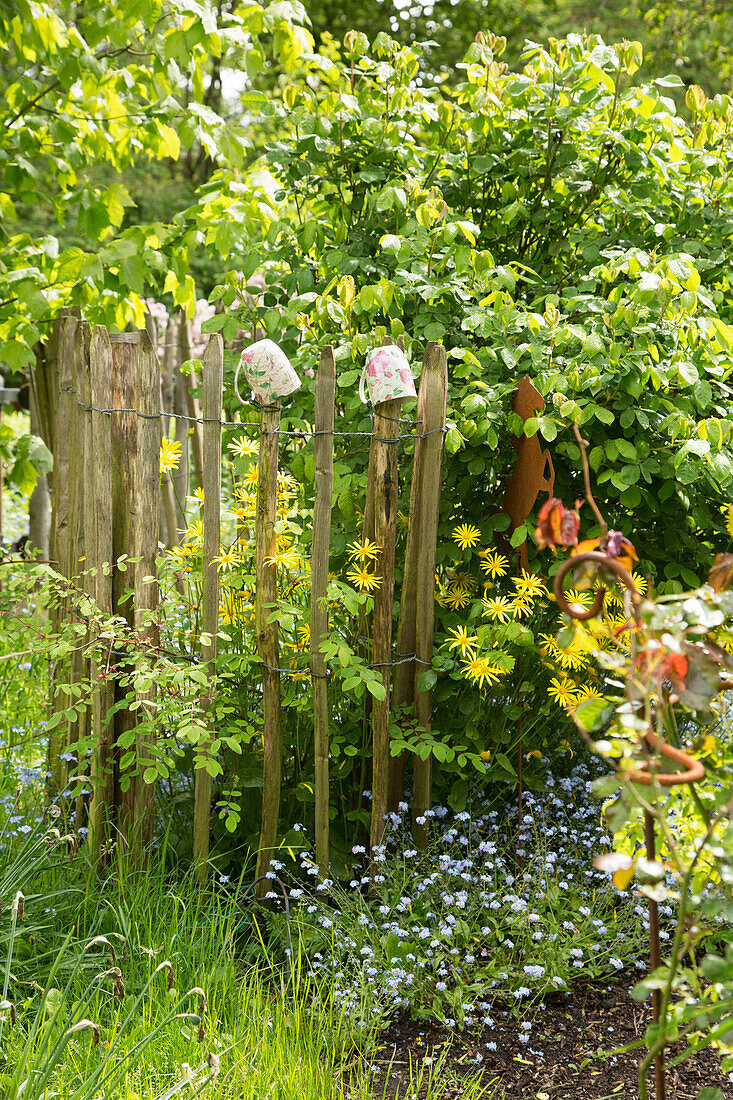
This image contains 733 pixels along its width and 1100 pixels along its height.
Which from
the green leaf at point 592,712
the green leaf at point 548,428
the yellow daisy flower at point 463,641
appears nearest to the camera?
the green leaf at point 592,712

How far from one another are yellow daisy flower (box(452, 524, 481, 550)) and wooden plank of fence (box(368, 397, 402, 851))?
0.20m

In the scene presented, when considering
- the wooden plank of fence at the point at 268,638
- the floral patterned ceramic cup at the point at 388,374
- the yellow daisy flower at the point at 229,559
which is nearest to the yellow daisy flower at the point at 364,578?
the wooden plank of fence at the point at 268,638

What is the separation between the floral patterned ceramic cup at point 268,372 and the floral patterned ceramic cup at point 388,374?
0.70 feet

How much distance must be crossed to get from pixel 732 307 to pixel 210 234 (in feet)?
5.98

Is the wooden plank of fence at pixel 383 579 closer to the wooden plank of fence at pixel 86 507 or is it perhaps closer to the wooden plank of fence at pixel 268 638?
the wooden plank of fence at pixel 268 638

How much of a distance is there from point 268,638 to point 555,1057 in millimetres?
1250

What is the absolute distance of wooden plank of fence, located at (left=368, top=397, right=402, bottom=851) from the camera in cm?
246

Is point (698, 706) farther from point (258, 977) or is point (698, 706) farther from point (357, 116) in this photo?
point (357, 116)

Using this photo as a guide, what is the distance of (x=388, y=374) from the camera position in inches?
93.0

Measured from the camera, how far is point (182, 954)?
7.26ft

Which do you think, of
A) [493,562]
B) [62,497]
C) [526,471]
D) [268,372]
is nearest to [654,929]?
[493,562]

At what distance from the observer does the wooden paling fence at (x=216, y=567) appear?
7.96 ft

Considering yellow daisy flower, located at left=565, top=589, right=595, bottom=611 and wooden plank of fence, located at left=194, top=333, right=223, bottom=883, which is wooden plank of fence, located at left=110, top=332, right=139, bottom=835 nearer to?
wooden plank of fence, located at left=194, top=333, right=223, bottom=883

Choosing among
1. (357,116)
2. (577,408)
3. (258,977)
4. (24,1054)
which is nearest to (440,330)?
(577,408)
